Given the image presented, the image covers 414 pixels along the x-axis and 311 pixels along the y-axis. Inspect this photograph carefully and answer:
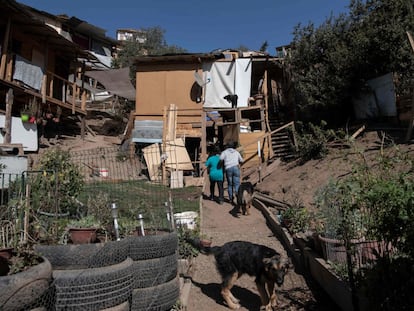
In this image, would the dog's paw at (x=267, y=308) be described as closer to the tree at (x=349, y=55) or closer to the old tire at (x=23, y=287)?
the old tire at (x=23, y=287)

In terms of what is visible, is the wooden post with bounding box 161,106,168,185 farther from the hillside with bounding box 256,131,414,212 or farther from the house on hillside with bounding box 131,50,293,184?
the hillside with bounding box 256,131,414,212

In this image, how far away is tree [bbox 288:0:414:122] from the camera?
13141 mm

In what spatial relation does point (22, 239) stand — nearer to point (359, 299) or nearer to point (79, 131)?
point (359, 299)

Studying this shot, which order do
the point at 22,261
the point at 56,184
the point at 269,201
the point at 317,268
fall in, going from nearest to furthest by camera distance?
the point at 22,261, the point at 317,268, the point at 56,184, the point at 269,201

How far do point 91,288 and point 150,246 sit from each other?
1003 millimetres

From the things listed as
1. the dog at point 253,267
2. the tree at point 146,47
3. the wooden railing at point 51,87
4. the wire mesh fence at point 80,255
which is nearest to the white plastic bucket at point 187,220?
the wire mesh fence at point 80,255

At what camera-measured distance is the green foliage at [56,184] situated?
18.4 feet

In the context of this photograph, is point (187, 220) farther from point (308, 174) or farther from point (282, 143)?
point (282, 143)

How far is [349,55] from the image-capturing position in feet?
46.1

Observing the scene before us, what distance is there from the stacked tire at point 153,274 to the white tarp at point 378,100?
10897mm

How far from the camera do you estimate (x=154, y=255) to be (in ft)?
15.1

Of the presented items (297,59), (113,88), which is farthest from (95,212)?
(113,88)

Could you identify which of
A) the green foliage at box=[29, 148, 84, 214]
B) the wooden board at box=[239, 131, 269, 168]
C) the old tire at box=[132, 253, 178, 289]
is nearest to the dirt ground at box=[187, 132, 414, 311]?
the old tire at box=[132, 253, 178, 289]

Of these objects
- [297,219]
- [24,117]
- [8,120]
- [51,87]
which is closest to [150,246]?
[297,219]
